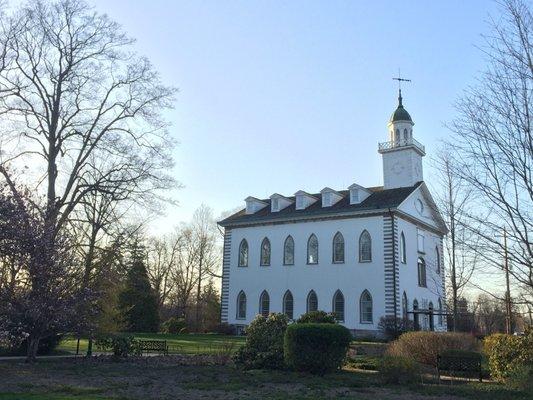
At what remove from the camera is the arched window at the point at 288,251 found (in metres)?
45.2

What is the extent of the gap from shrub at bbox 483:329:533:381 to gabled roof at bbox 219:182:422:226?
25034mm

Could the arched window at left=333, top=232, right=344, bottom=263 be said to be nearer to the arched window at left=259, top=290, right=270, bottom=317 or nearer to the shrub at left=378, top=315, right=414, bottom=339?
the shrub at left=378, top=315, right=414, bottom=339

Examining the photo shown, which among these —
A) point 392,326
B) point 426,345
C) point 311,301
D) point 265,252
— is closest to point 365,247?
point 311,301

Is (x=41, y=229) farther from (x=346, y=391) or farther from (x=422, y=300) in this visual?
(x=422, y=300)

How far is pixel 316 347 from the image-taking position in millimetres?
17297

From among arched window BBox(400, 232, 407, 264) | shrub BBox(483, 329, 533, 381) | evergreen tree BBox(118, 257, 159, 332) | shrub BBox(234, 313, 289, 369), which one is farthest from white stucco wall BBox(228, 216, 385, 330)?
shrub BBox(483, 329, 533, 381)

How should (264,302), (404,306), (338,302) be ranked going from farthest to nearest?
(264,302) → (338,302) → (404,306)

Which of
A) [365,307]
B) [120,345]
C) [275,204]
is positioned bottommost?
[120,345]

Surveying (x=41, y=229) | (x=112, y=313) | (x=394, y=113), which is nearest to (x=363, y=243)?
(x=394, y=113)

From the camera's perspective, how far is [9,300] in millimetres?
17938

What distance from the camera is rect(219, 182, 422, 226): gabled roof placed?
4169 centimetres

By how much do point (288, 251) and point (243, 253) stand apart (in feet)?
15.5

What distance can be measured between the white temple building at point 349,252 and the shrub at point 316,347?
2232 centimetres

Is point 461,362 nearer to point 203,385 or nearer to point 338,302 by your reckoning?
point 203,385
